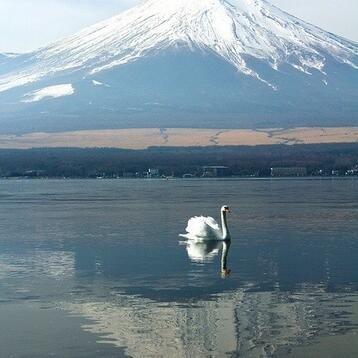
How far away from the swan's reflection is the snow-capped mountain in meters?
91.1

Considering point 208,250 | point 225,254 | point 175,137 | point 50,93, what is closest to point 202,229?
point 208,250

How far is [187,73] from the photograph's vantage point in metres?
145

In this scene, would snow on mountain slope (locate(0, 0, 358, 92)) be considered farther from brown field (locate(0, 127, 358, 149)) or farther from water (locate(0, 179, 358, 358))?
water (locate(0, 179, 358, 358))

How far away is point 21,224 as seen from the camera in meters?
25.7

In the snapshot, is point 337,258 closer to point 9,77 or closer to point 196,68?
point 196,68

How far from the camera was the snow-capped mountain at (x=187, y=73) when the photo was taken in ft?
401

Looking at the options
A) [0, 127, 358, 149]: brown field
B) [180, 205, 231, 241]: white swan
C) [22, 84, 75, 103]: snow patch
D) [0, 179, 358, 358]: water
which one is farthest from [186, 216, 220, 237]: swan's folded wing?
[22, 84, 75, 103]: snow patch

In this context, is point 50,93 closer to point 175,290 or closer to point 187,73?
point 187,73

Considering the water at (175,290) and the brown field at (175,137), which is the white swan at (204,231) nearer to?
the water at (175,290)

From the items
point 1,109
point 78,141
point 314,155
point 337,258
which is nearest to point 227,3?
point 1,109

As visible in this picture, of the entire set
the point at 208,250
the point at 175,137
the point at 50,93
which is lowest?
the point at 208,250

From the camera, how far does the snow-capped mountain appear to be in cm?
12238

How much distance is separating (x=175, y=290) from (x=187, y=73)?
13165 centimetres

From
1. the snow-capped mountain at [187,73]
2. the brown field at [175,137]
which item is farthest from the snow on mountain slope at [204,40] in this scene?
the brown field at [175,137]
